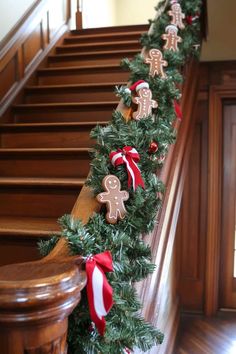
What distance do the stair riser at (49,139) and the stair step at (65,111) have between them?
30cm

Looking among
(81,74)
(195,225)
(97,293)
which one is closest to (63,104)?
(81,74)

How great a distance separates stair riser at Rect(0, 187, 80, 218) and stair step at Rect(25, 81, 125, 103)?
49.9 inches

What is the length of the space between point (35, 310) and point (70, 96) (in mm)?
2754

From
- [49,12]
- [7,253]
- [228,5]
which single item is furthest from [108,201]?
[49,12]

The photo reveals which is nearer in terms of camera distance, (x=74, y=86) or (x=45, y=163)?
(x=45, y=163)

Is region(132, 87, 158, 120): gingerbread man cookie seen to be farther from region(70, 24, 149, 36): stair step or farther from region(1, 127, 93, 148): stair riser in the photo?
region(70, 24, 149, 36): stair step

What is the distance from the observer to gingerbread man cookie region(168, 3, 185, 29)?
239cm

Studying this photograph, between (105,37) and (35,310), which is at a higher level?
(105,37)

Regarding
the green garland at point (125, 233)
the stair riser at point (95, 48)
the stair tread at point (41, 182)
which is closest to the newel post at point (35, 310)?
the green garland at point (125, 233)

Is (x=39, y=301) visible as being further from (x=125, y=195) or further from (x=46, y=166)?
(x=46, y=166)

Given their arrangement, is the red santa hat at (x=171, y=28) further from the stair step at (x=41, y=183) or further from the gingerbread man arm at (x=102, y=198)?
the gingerbread man arm at (x=102, y=198)

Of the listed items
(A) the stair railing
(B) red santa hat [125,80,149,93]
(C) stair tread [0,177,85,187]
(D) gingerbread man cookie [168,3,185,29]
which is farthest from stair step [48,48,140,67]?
(A) the stair railing

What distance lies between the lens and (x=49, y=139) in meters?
2.77

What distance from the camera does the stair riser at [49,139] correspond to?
2677 millimetres
